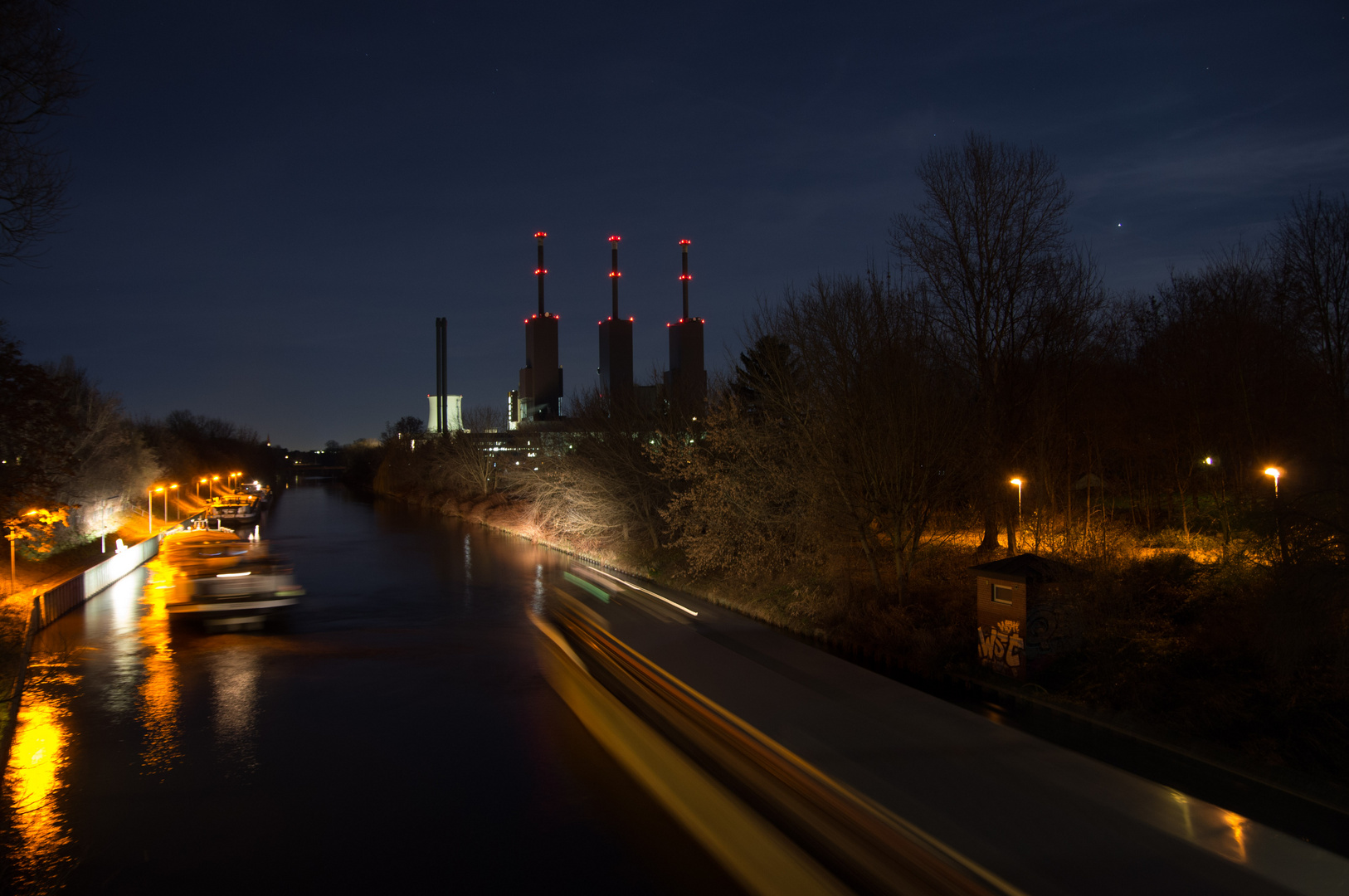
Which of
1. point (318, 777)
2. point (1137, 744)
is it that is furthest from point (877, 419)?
point (318, 777)

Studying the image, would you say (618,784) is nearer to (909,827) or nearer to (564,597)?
(909,827)

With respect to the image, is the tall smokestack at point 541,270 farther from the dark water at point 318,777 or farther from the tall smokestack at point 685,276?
the dark water at point 318,777

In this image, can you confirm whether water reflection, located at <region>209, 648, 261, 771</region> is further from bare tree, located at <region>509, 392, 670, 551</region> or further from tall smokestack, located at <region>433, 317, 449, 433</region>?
tall smokestack, located at <region>433, 317, 449, 433</region>

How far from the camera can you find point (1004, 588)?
11.4 m

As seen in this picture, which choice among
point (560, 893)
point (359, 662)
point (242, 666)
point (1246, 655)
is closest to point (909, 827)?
point (560, 893)

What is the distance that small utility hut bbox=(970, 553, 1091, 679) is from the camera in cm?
1122

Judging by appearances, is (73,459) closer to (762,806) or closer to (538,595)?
(762,806)

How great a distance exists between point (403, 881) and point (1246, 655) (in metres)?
10.7

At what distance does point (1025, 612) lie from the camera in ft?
36.8

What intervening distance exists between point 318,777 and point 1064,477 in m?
18.4

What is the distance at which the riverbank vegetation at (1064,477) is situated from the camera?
30.3 ft

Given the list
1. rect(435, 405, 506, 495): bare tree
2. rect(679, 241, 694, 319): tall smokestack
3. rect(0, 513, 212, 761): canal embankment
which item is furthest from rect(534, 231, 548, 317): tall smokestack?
rect(0, 513, 212, 761): canal embankment

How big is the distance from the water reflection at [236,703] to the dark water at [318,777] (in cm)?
4

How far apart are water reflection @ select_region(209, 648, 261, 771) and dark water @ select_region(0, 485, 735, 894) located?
42 millimetres
